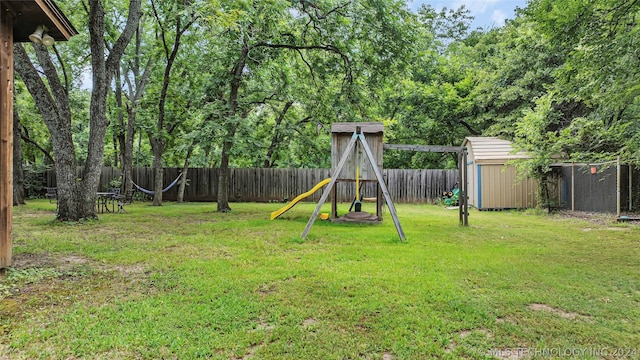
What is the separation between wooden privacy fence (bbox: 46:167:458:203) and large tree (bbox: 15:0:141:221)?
8012 mm

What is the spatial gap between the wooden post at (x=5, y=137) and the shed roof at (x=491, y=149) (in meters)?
12.9

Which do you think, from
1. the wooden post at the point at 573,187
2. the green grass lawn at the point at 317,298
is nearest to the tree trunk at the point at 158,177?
the green grass lawn at the point at 317,298

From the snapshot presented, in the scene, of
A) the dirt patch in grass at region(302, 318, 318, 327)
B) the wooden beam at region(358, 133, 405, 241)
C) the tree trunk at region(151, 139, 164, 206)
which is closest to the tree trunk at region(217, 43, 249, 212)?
the tree trunk at region(151, 139, 164, 206)

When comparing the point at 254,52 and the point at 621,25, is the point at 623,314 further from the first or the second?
the point at 254,52

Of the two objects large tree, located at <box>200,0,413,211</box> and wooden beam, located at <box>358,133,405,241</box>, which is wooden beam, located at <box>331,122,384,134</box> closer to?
large tree, located at <box>200,0,413,211</box>

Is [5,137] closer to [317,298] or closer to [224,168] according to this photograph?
[317,298]

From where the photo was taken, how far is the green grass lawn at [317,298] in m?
2.48

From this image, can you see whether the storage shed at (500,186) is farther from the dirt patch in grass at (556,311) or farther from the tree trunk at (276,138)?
the dirt patch in grass at (556,311)

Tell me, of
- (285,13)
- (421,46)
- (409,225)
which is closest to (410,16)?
(421,46)

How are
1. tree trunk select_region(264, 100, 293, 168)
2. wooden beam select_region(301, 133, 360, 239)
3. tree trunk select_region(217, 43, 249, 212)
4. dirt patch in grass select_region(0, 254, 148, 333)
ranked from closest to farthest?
dirt patch in grass select_region(0, 254, 148, 333) < wooden beam select_region(301, 133, 360, 239) < tree trunk select_region(217, 43, 249, 212) < tree trunk select_region(264, 100, 293, 168)

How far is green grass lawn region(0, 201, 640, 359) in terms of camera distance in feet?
8.15

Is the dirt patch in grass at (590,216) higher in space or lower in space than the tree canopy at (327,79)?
lower

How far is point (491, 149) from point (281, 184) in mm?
8981

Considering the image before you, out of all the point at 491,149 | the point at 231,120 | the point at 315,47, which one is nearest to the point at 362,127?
the point at 315,47
